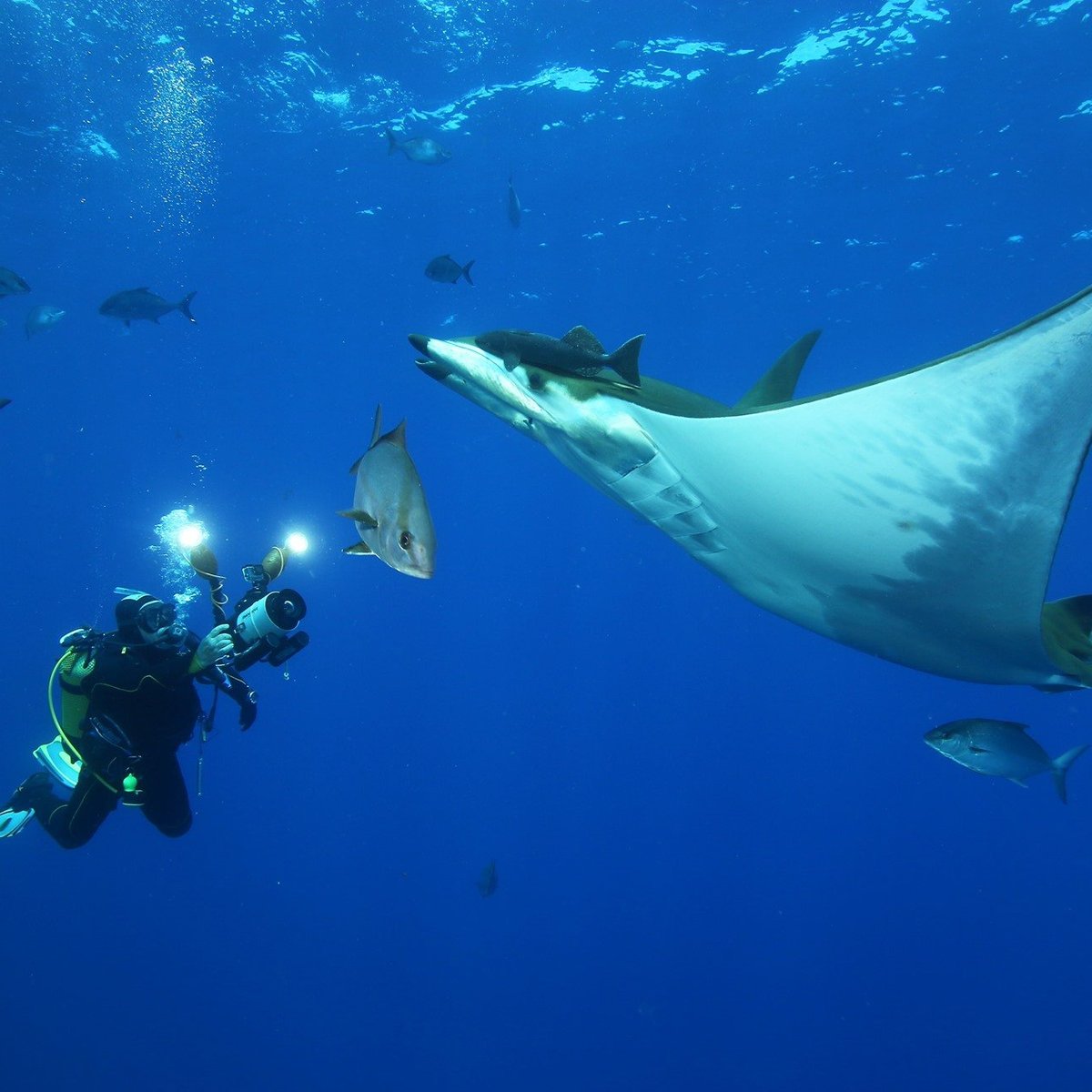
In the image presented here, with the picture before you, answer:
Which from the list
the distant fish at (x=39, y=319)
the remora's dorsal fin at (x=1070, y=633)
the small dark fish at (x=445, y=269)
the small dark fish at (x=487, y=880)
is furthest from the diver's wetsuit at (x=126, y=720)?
the distant fish at (x=39, y=319)

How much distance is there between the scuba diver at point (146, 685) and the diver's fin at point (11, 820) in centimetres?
1

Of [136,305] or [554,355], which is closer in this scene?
[554,355]

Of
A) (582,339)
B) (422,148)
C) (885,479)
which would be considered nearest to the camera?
(885,479)

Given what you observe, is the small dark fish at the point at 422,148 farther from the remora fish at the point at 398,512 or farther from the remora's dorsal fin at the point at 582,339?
the remora fish at the point at 398,512

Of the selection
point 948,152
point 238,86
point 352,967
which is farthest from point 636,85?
point 352,967

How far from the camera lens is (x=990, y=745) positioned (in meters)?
5.07

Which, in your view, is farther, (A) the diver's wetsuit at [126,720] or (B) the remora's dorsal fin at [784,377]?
(A) the diver's wetsuit at [126,720]

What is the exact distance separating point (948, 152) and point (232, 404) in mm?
27732

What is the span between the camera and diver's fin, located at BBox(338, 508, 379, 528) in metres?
2.50

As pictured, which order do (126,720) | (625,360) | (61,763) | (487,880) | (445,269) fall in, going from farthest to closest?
(487,880), (445,269), (61,763), (126,720), (625,360)

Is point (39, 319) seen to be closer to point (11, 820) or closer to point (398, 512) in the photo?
point (11, 820)

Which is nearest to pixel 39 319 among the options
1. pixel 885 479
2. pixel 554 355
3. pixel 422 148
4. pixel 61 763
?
pixel 422 148

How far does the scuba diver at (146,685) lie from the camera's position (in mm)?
4371

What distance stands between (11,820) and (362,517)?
16.8 ft
